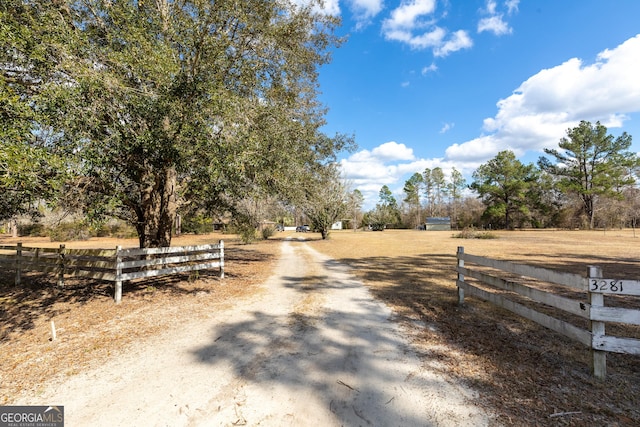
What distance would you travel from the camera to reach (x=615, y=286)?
330 cm

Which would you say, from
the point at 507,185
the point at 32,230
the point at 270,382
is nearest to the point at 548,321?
the point at 270,382

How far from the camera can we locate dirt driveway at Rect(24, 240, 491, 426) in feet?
9.30

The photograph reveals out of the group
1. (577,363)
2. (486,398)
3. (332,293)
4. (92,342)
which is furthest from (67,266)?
(577,363)

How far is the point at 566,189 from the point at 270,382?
205 ft

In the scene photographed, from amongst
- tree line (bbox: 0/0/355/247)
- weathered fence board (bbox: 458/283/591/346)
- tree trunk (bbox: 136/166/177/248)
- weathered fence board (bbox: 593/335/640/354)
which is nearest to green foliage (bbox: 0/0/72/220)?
tree line (bbox: 0/0/355/247)

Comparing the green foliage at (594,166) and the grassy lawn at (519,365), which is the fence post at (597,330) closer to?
the grassy lawn at (519,365)

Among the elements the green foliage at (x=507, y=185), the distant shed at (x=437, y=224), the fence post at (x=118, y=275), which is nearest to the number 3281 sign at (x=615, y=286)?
the fence post at (x=118, y=275)

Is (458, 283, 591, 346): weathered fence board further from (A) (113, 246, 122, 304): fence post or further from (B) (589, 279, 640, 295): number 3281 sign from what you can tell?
(A) (113, 246, 122, 304): fence post

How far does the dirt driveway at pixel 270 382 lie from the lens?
2.84 metres

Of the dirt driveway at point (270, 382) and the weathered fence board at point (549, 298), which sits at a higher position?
the weathered fence board at point (549, 298)

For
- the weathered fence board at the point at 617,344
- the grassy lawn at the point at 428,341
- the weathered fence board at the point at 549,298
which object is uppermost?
the weathered fence board at the point at 549,298

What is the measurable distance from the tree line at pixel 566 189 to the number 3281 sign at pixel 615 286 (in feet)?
179

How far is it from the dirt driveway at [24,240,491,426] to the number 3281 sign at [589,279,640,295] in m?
2.00

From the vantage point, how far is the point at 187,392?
3.28 meters
